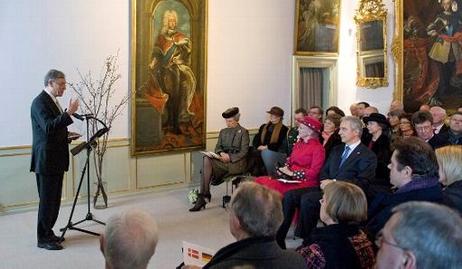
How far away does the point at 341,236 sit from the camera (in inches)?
119

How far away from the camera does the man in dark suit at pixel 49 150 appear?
5391mm

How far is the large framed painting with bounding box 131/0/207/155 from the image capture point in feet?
27.0

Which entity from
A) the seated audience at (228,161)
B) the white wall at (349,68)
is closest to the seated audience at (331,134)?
the seated audience at (228,161)

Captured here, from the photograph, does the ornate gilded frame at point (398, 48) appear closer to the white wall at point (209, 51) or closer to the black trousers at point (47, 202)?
the white wall at point (209, 51)

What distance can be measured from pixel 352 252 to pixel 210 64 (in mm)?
6682

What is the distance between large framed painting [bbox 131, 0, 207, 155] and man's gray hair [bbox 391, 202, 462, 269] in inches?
273

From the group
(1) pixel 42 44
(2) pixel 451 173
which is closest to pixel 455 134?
(2) pixel 451 173

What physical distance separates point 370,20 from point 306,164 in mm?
5237

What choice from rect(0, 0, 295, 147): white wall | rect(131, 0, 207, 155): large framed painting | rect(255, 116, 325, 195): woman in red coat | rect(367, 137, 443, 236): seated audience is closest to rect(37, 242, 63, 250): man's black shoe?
rect(0, 0, 295, 147): white wall

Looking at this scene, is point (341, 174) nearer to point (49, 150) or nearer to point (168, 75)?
point (49, 150)

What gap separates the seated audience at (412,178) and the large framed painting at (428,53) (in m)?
5.61

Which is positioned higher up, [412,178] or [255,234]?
[412,178]

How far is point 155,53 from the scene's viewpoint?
27.5 ft

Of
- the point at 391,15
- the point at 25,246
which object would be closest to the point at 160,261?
the point at 25,246
